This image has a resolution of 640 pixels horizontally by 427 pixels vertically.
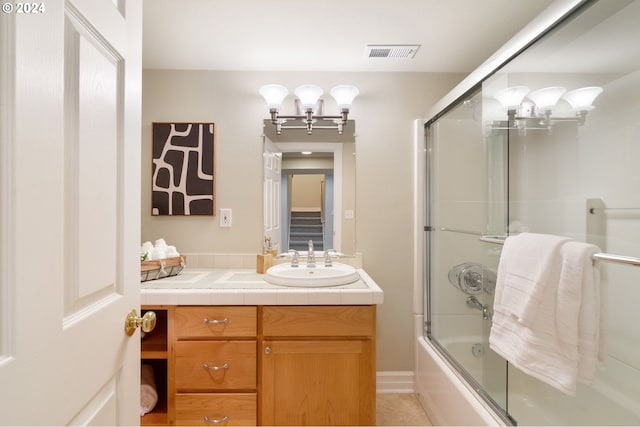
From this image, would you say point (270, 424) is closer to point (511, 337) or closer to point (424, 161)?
point (511, 337)

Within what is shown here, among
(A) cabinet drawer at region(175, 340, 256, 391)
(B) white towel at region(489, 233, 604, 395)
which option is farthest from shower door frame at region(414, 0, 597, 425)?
(A) cabinet drawer at region(175, 340, 256, 391)

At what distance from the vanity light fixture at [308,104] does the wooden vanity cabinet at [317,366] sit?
1205 mm

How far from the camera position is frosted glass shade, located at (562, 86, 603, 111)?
4.07 feet

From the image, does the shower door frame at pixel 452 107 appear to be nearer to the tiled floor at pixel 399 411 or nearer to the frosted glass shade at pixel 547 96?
the frosted glass shade at pixel 547 96

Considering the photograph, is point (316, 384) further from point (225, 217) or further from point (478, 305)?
point (225, 217)

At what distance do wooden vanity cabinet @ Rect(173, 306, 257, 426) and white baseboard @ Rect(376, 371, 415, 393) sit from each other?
930 millimetres

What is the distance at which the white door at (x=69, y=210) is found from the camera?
46 cm

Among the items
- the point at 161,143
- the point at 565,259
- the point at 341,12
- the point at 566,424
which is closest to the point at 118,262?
the point at 565,259

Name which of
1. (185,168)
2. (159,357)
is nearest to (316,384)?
(159,357)

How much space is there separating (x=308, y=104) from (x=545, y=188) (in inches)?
54.9

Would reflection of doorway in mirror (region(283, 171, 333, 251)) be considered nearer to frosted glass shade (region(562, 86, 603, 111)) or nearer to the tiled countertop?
the tiled countertop

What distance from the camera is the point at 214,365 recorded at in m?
1.63

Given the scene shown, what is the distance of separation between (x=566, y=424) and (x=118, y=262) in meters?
1.78

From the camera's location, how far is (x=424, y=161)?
7.16ft
